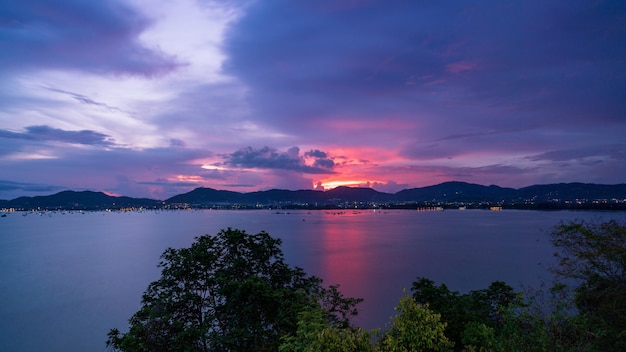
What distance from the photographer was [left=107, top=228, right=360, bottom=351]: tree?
1130 centimetres

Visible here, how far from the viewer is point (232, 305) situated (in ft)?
41.4

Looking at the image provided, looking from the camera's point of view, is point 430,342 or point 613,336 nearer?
point 430,342

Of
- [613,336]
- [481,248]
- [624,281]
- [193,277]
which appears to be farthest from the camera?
[481,248]

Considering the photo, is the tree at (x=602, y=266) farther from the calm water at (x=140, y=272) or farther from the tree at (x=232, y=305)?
the calm water at (x=140, y=272)

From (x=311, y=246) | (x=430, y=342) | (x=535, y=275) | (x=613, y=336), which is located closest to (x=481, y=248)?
(x=535, y=275)

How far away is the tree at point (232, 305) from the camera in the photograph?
37.1 feet

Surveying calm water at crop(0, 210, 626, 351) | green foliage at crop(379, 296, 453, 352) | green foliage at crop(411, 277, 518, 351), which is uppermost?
green foliage at crop(379, 296, 453, 352)

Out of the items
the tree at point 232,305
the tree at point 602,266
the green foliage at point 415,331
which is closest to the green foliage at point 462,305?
the tree at point 602,266

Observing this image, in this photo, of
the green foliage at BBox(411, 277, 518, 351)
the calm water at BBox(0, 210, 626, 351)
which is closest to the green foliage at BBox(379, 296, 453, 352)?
the green foliage at BBox(411, 277, 518, 351)

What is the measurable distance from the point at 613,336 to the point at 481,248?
178ft

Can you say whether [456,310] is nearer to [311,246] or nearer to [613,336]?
[613,336]

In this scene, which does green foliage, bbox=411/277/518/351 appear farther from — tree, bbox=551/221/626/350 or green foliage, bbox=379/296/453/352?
green foliage, bbox=379/296/453/352

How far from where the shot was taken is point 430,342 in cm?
635

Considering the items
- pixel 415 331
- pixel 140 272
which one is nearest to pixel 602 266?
pixel 415 331
